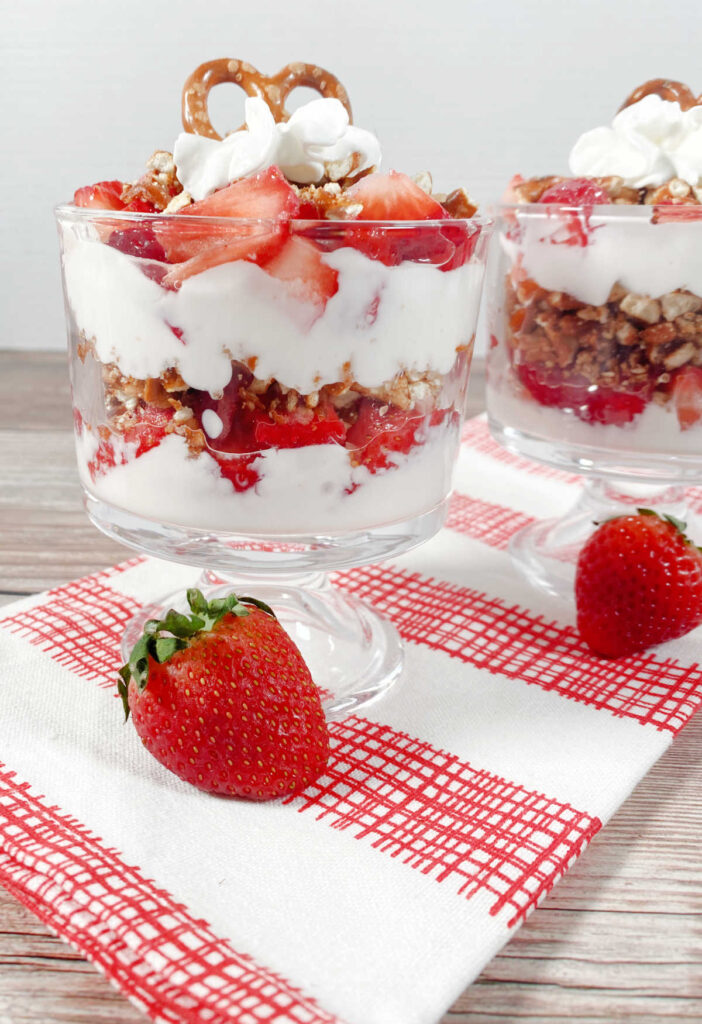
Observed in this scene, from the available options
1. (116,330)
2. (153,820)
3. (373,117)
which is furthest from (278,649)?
(373,117)

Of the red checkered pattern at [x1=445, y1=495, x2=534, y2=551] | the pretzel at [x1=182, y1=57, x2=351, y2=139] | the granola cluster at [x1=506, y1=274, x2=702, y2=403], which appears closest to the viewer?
the pretzel at [x1=182, y1=57, x2=351, y2=139]

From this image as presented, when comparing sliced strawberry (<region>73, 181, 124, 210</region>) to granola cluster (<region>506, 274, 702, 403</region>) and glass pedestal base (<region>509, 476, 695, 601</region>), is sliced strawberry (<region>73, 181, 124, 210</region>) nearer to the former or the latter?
granola cluster (<region>506, 274, 702, 403</region>)

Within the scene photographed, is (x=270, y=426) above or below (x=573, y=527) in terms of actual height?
above

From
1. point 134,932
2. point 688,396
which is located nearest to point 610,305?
point 688,396

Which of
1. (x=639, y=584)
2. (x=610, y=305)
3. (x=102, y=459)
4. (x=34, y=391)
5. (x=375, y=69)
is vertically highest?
(x=375, y=69)

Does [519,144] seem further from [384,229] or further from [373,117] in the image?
[384,229]

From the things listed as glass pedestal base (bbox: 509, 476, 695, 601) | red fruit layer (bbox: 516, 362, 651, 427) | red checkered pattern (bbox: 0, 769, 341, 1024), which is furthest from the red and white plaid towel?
red fruit layer (bbox: 516, 362, 651, 427)

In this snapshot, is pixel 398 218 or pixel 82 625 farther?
pixel 82 625

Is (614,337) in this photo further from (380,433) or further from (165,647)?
(165,647)

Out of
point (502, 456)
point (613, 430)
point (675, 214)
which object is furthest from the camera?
point (502, 456)
